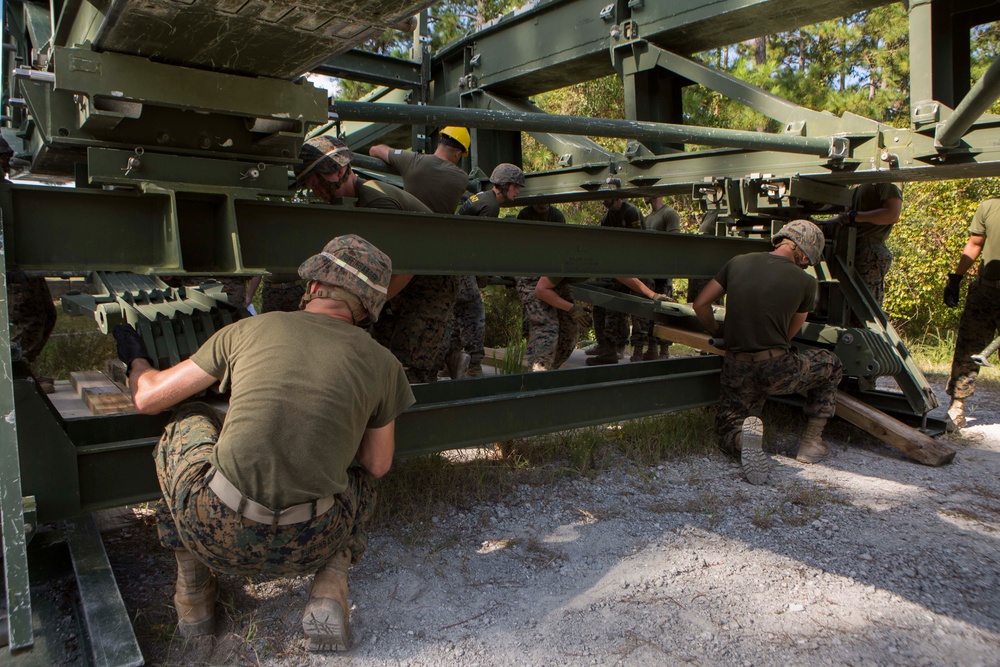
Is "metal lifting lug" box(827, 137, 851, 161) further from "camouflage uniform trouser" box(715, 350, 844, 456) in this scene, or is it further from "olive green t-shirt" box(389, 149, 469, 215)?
"olive green t-shirt" box(389, 149, 469, 215)

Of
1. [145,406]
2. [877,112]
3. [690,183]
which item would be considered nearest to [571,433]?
[690,183]

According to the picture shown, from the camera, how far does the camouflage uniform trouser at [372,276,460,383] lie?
4582 mm

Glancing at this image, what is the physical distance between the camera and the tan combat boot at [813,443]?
5.05m

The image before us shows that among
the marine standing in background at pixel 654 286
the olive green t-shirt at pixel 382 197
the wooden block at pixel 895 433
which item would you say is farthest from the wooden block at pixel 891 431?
the olive green t-shirt at pixel 382 197

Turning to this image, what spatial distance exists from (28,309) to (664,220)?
5.60 m

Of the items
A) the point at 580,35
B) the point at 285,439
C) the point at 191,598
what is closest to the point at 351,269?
the point at 285,439

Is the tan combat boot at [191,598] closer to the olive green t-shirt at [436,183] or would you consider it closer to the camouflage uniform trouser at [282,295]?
the camouflage uniform trouser at [282,295]

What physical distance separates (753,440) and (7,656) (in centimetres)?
381

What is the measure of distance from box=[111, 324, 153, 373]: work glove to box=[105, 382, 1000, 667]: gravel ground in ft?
3.05

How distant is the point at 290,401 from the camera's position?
2365mm

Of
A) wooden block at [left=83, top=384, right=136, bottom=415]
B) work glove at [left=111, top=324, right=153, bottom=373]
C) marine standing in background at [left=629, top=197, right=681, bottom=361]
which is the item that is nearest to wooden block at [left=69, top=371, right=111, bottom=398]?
wooden block at [left=83, top=384, right=136, bottom=415]

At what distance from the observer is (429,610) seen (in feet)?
9.58

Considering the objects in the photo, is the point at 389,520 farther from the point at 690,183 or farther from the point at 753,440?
the point at 690,183

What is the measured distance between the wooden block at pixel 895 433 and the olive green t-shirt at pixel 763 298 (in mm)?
814
